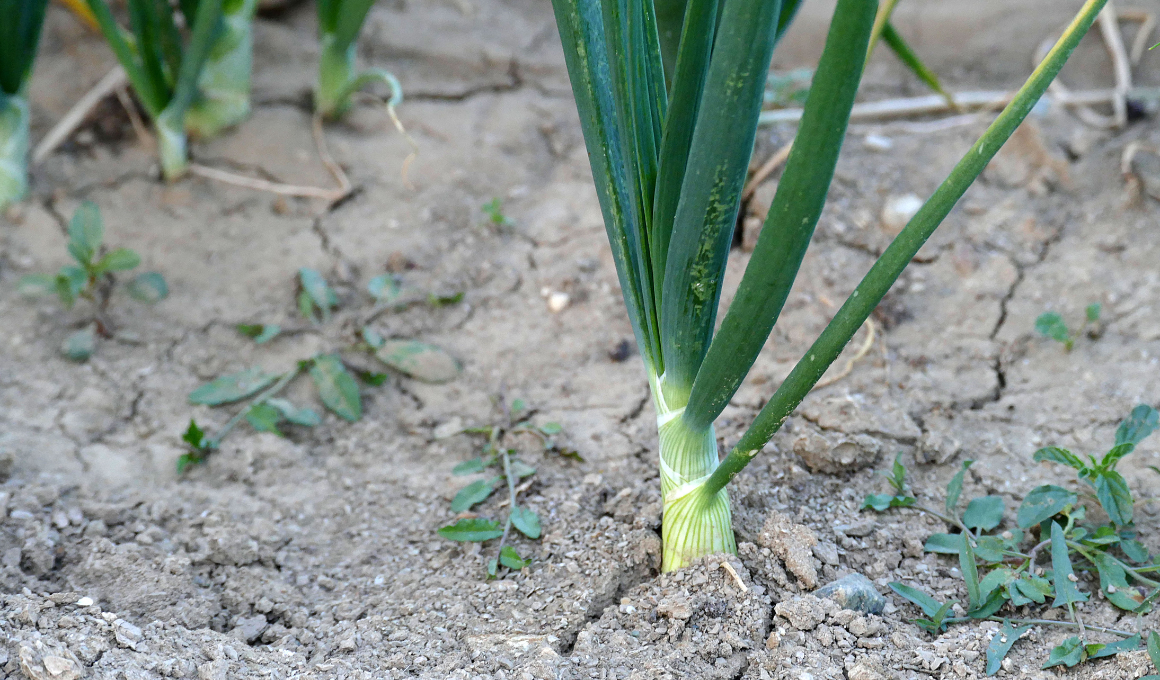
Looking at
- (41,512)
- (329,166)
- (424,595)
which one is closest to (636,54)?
(424,595)

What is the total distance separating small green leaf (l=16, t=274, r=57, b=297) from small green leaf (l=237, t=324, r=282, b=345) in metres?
0.38

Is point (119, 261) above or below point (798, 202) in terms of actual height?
below

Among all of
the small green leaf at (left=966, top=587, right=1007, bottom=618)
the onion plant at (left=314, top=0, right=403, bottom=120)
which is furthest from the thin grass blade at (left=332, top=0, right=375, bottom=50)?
the small green leaf at (left=966, top=587, right=1007, bottom=618)

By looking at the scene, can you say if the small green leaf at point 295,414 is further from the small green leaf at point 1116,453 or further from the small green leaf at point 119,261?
the small green leaf at point 1116,453

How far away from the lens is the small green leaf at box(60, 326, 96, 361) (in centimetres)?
174

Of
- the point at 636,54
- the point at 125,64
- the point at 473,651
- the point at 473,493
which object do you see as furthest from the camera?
the point at 125,64

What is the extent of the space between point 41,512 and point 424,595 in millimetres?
589

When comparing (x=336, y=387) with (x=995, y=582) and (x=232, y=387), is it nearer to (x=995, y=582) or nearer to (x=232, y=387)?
(x=232, y=387)

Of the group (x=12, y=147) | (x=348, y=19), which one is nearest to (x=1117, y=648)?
(x=348, y=19)

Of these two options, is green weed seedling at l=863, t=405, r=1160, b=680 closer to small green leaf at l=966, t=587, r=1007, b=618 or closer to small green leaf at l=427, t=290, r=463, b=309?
small green leaf at l=966, t=587, r=1007, b=618

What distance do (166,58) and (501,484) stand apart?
143cm

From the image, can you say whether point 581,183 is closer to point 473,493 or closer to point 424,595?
point 473,493

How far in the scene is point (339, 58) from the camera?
2199 millimetres

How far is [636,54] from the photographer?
1.01 m
